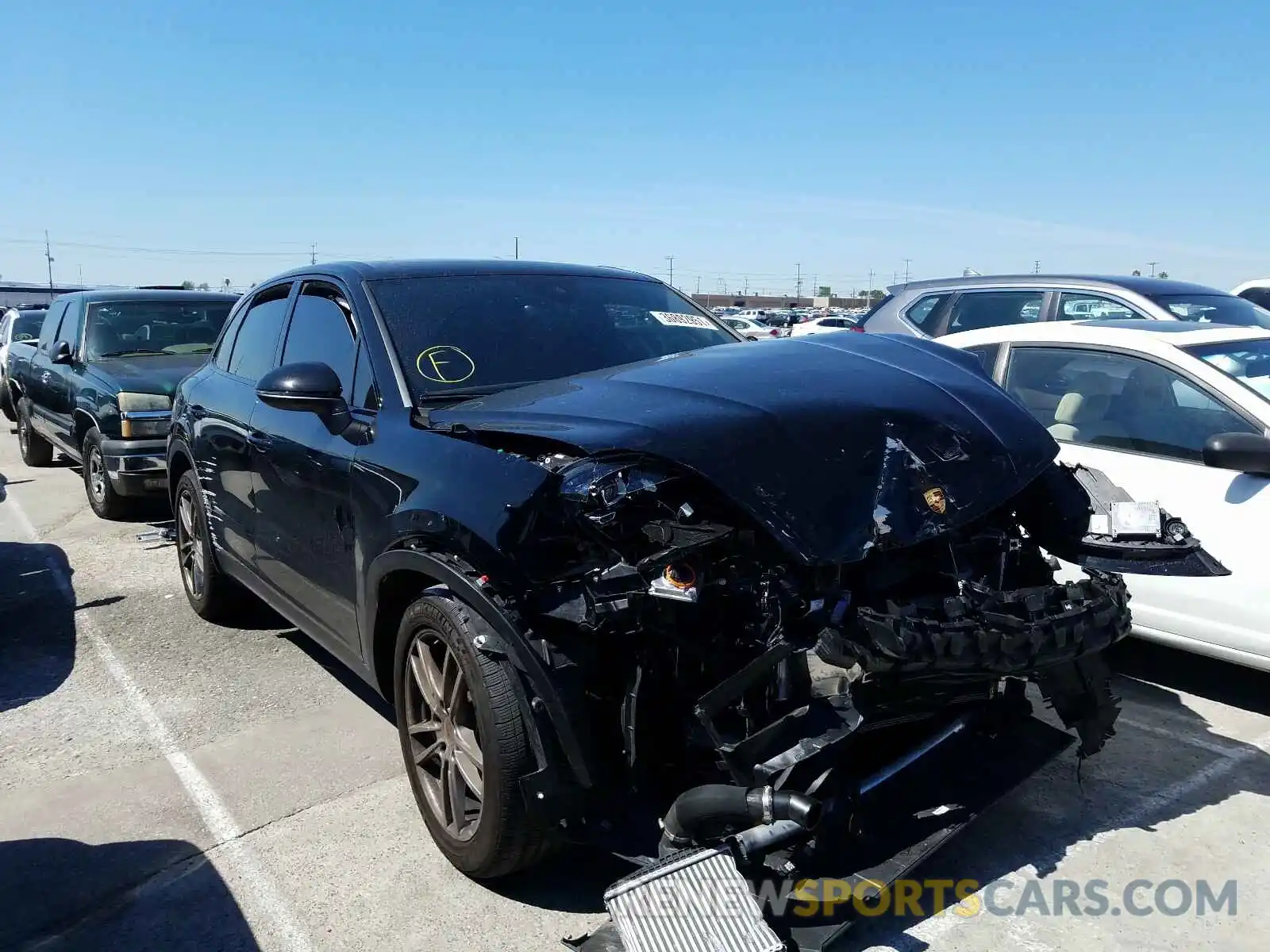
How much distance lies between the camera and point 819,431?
2.79 meters

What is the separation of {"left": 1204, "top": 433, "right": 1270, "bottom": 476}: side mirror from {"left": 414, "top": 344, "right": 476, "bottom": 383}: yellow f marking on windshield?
10.1 feet

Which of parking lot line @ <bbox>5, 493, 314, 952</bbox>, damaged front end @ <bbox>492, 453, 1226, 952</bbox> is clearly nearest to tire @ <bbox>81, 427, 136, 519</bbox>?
parking lot line @ <bbox>5, 493, 314, 952</bbox>

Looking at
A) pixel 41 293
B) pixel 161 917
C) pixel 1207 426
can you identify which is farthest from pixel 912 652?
pixel 41 293

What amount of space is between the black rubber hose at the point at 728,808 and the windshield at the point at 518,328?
65.2 inches

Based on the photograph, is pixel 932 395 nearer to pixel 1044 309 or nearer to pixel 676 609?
pixel 676 609

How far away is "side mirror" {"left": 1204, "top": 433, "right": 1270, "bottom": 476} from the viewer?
159 inches

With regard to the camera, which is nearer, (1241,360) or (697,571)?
(697,571)

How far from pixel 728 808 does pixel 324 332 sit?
2680 millimetres

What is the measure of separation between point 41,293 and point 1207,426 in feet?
213

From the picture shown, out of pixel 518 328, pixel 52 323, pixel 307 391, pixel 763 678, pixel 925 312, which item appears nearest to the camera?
pixel 763 678

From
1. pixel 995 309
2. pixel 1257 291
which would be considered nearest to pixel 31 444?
pixel 995 309

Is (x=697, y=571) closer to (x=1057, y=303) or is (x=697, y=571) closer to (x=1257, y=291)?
(x=1057, y=303)

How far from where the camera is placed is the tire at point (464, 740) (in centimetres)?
270

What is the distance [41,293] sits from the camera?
187ft
